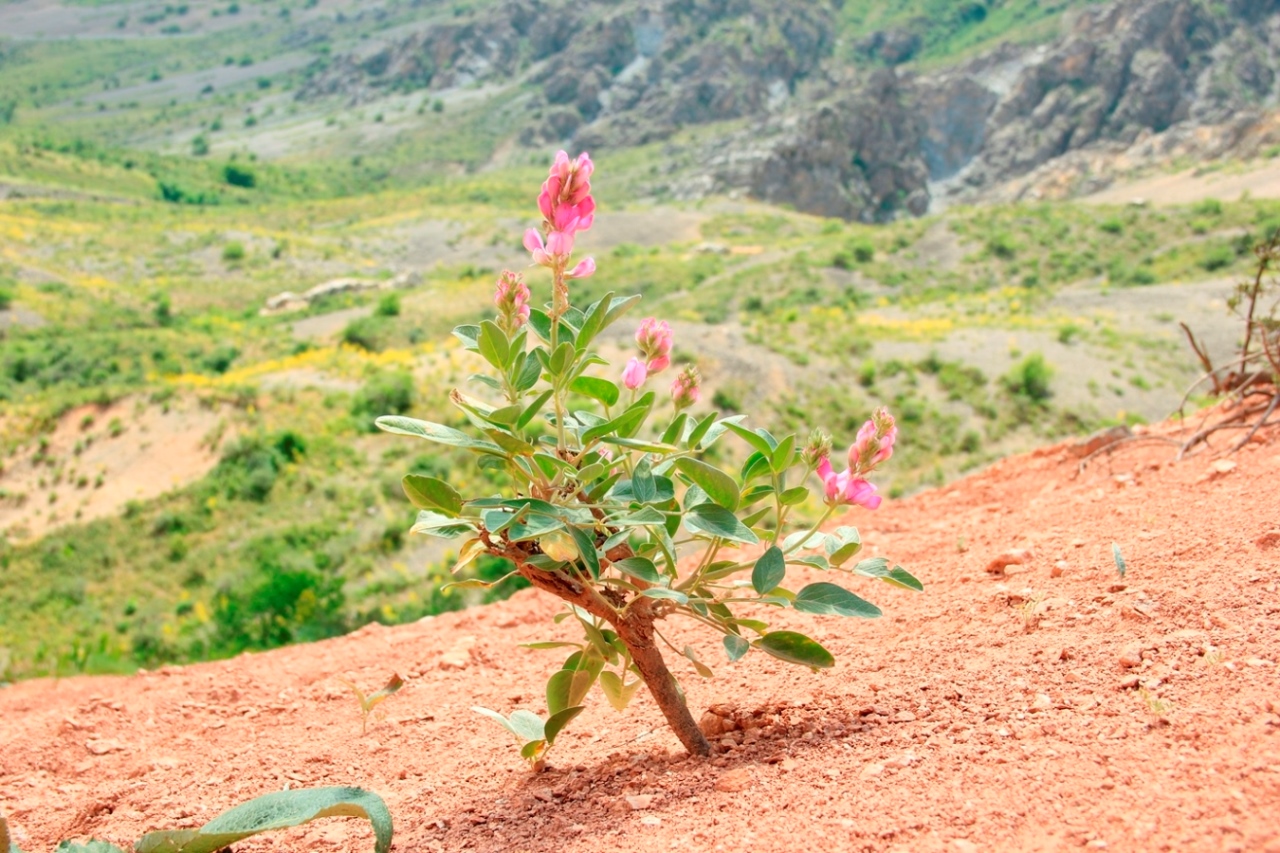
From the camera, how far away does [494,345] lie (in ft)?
6.30

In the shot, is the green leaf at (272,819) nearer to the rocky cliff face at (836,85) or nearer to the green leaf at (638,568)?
the green leaf at (638,568)

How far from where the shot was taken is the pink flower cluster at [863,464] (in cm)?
204

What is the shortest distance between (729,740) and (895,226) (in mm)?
43744

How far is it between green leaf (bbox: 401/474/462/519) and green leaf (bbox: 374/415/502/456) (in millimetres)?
97

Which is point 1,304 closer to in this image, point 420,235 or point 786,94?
point 420,235

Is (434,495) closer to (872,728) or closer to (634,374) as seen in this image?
(634,374)

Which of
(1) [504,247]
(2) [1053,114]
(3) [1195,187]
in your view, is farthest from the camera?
(2) [1053,114]

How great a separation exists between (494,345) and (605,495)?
Answer: 1.37ft

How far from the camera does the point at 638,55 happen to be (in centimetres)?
9738

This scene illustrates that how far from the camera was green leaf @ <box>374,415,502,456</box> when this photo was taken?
75.0 inches

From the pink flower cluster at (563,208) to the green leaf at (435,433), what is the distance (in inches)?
15.3

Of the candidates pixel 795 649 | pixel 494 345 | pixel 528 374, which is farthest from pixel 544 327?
pixel 795 649

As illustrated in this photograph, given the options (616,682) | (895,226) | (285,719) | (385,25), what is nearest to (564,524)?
(616,682)

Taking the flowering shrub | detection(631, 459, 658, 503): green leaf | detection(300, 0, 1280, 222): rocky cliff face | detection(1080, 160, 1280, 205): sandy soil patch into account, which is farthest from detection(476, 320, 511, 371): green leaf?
detection(300, 0, 1280, 222): rocky cliff face
